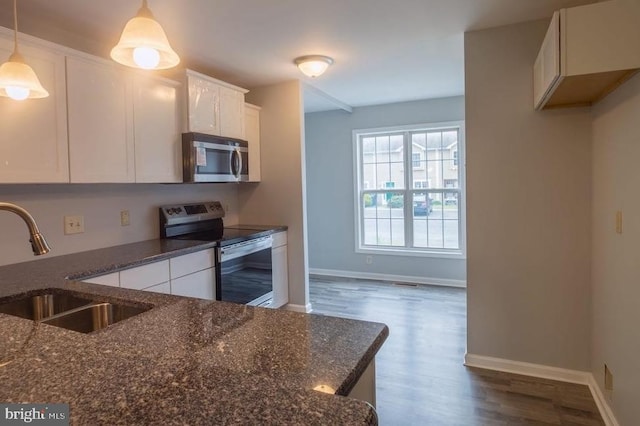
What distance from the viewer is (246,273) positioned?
3.40 meters

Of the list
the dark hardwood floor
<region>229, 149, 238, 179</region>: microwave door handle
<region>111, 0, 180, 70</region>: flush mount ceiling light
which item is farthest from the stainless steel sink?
<region>229, 149, 238, 179</region>: microwave door handle

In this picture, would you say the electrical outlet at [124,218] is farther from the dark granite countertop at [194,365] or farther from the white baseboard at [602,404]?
the white baseboard at [602,404]

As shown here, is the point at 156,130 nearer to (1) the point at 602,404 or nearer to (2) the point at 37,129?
(2) the point at 37,129

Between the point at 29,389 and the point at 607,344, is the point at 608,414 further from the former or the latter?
the point at 29,389

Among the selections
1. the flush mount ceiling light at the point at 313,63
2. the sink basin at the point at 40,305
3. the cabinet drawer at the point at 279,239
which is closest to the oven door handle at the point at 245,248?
the cabinet drawer at the point at 279,239

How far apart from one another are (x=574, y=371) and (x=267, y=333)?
242 centimetres

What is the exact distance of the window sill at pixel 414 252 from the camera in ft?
16.5

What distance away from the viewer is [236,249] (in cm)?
324

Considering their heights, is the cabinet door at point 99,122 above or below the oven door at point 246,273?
above

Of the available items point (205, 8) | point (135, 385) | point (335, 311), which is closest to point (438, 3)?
point (205, 8)

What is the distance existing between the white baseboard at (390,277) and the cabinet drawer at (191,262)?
9.70 ft
